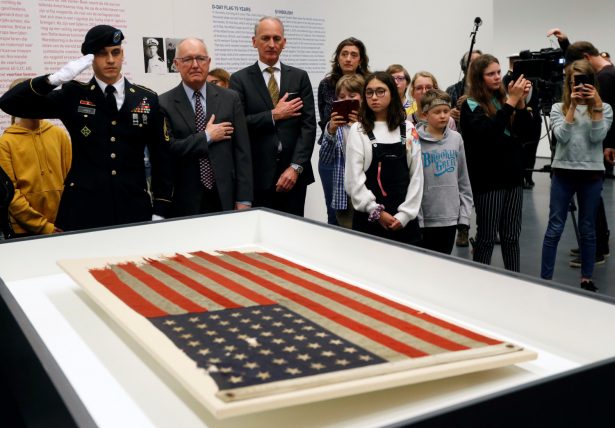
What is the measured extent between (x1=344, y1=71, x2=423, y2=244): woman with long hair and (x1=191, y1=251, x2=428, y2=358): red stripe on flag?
1.34 m

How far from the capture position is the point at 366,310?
1.52 metres

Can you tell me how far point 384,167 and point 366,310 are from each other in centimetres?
185

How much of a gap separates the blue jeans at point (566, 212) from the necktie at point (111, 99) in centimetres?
278

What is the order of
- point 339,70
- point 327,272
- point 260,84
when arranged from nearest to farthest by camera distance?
point 327,272
point 260,84
point 339,70

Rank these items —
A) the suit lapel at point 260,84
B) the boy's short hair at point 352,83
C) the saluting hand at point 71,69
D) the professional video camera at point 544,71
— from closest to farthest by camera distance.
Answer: the saluting hand at point 71,69, the boy's short hair at point 352,83, the suit lapel at point 260,84, the professional video camera at point 544,71

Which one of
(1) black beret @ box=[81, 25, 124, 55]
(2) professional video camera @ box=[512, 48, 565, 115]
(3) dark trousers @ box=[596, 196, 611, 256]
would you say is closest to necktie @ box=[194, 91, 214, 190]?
(1) black beret @ box=[81, 25, 124, 55]

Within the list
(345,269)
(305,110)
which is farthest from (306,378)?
(305,110)

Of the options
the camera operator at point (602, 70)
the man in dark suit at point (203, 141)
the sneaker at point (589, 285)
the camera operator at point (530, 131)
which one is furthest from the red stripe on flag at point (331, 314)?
the camera operator at point (602, 70)

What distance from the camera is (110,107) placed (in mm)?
2975

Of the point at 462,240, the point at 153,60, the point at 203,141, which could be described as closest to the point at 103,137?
the point at 203,141

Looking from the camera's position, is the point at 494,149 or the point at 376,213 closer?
the point at 376,213

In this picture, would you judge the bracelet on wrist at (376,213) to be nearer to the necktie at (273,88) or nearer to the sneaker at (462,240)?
the necktie at (273,88)

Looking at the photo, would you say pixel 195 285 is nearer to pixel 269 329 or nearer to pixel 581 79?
pixel 269 329

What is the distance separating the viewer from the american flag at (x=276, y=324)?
3.71 feet
